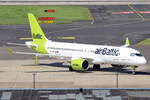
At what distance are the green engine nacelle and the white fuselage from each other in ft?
4.55

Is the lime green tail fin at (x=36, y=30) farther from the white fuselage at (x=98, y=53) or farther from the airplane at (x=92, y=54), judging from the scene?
the white fuselage at (x=98, y=53)

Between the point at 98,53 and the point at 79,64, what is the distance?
365cm

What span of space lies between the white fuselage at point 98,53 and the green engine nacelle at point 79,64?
1.39 m

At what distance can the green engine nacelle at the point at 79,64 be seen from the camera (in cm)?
7762

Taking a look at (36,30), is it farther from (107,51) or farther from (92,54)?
(107,51)

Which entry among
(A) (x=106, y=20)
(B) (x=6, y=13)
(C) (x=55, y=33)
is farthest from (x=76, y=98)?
(B) (x=6, y=13)

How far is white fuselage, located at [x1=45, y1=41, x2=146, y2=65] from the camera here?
76.3 meters

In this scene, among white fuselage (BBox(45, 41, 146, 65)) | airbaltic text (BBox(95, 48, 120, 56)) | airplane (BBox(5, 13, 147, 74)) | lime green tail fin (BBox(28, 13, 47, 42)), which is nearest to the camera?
white fuselage (BBox(45, 41, 146, 65))

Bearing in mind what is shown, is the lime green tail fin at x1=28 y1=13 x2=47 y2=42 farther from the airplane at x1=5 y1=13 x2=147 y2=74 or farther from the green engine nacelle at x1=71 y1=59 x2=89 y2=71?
the green engine nacelle at x1=71 y1=59 x2=89 y2=71

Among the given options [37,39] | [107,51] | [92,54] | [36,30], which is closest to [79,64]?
[92,54]

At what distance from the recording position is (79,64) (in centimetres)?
7756

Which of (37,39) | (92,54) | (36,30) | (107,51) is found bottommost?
(92,54)

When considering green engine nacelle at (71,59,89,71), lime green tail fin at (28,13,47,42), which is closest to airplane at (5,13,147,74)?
green engine nacelle at (71,59,89,71)

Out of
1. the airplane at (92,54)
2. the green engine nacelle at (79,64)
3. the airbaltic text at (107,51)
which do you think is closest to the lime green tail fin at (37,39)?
the airplane at (92,54)
